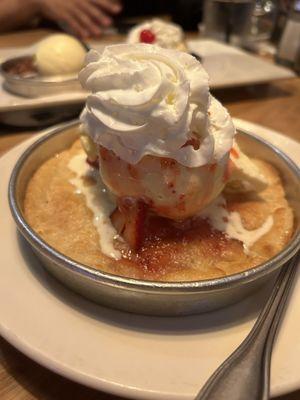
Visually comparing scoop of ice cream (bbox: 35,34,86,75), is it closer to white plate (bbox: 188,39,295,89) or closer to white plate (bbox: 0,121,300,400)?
white plate (bbox: 188,39,295,89)

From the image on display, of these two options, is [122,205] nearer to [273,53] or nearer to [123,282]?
[123,282]

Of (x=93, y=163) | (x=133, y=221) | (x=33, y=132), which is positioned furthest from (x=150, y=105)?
(x=33, y=132)

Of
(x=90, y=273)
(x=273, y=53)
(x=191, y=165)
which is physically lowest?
(x=273, y=53)

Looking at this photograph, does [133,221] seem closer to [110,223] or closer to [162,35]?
[110,223]

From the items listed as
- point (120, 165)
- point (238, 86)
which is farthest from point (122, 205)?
point (238, 86)

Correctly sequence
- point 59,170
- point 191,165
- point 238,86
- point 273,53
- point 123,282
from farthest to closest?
point 273,53 → point 238,86 → point 59,170 → point 191,165 → point 123,282
